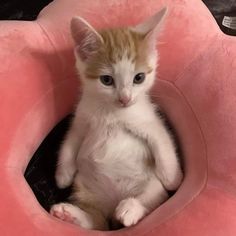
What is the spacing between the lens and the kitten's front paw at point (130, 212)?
104 centimetres

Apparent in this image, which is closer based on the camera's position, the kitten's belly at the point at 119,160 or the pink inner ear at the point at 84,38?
the pink inner ear at the point at 84,38

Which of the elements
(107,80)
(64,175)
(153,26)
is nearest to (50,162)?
(64,175)

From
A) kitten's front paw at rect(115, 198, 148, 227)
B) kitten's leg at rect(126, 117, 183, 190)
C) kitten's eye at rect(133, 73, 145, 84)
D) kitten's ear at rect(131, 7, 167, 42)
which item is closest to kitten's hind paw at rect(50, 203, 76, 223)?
kitten's front paw at rect(115, 198, 148, 227)

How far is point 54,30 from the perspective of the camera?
1.21 metres

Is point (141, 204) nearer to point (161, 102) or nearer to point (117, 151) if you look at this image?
point (117, 151)

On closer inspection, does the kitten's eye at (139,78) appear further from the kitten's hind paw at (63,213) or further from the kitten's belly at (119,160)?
the kitten's hind paw at (63,213)

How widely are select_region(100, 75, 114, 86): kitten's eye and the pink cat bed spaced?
0.49ft

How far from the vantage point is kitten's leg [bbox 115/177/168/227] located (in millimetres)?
1046

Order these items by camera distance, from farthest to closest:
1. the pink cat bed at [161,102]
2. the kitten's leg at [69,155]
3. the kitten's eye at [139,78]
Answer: the kitten's leg at [69,155]
the kitten's eye at [139,78]
the pink cat bed at [161,102]

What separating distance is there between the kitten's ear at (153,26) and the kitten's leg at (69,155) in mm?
279

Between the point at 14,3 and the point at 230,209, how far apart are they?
1025 mm

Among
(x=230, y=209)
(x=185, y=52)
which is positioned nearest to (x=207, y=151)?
(x=230, y=209)

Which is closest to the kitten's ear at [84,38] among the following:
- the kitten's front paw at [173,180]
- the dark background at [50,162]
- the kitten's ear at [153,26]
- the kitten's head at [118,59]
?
the kitten's head at [118,59]

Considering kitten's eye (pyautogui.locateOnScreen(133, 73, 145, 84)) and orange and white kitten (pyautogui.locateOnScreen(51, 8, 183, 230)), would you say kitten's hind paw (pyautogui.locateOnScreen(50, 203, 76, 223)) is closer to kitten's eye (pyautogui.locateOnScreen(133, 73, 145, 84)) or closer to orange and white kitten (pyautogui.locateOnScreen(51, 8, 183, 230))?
orange and white kitten (pyautogui.locateOnScreen(51, 8, 183, 230))
